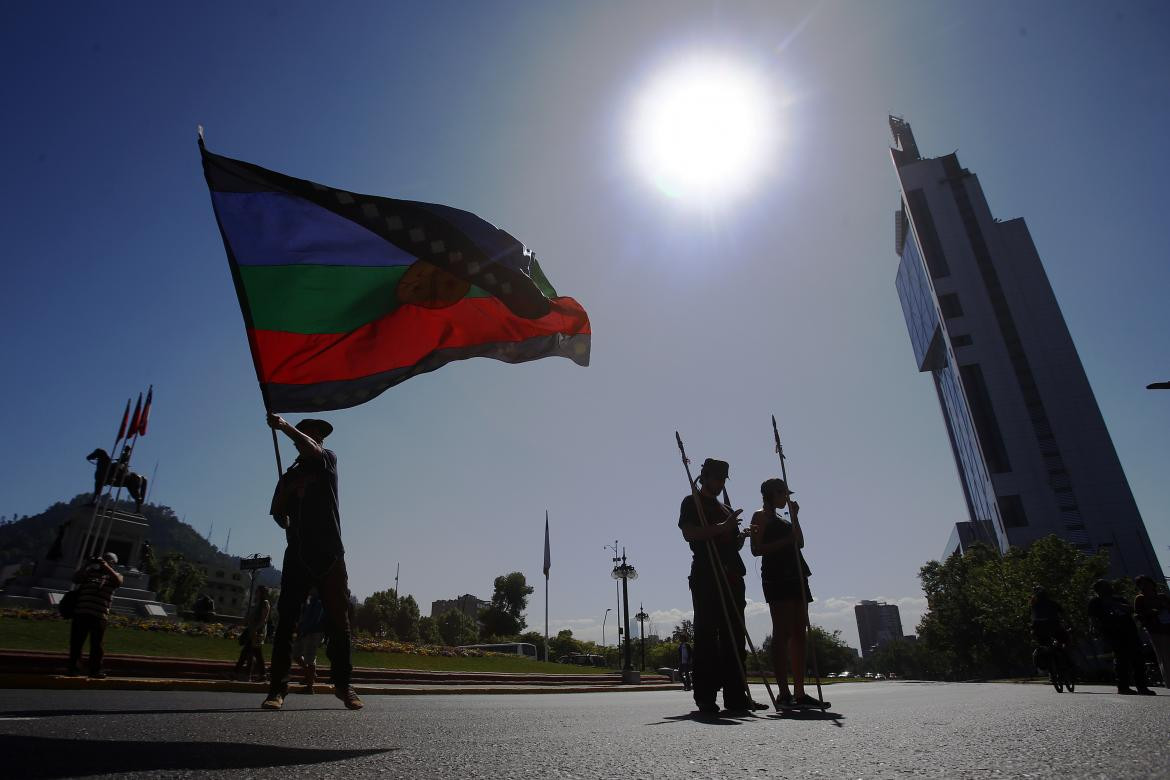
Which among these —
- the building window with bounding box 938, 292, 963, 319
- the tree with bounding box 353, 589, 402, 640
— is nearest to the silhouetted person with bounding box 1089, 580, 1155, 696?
the tree with bounding box 353, 589, 402, 640

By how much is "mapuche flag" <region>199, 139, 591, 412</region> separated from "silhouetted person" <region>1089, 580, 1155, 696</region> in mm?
7710

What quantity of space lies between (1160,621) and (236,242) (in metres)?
11.4

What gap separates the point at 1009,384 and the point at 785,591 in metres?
96.1

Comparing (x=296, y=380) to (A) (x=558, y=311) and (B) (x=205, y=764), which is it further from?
(B) (x=205, y=764)

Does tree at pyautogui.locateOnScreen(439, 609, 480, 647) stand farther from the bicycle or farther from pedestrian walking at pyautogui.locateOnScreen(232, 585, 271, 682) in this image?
the bicycle

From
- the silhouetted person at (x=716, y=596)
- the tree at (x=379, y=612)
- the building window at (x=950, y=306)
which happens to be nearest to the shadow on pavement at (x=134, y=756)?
the silhouetted person at (x=716, y=596)

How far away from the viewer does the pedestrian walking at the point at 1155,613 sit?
7.90m

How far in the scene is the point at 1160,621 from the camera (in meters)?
7.99

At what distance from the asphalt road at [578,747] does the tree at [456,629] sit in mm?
86461

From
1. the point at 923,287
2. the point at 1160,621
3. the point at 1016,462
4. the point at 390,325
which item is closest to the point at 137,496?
the point at 390,325

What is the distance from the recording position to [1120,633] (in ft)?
25.1

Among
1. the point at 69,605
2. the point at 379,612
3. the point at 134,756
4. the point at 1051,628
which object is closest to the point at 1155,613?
the point at 1051,628

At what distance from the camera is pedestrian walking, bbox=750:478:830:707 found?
5.37 meters

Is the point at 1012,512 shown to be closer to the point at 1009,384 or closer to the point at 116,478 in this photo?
the point at 1009,384
